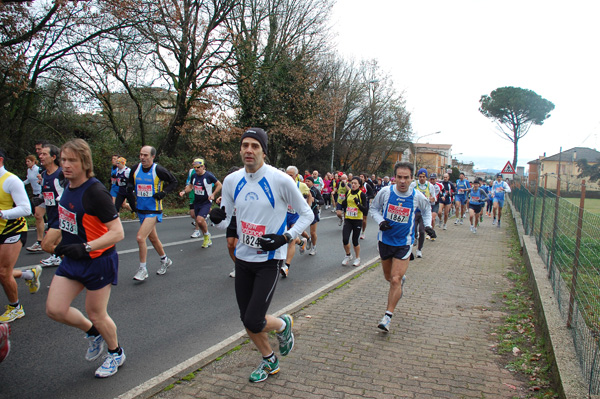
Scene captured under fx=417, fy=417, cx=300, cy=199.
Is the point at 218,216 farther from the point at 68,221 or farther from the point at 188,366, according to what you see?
the point at 188,366

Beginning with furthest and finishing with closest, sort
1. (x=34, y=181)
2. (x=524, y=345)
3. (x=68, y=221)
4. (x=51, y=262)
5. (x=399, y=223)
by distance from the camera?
(x=34, y=181), (x=51, y=262), (x=399, y=223), (x=524, y=345), (x=68, y=221)

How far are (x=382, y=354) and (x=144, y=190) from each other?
4456 millimetres

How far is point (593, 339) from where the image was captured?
329cm

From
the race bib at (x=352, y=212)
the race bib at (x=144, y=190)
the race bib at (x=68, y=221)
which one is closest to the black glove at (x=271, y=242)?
the race bib at (x=68, y=221)

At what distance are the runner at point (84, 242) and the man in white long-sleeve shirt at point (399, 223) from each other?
3141 millimetres

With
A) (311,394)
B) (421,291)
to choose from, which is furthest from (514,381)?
(421,291)

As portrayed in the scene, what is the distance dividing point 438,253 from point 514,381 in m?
7.05

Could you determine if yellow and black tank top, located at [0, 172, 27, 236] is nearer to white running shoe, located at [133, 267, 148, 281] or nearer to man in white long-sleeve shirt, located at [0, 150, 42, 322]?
man in white long-sleeve shirt, located at [0, 150, 42, 322]

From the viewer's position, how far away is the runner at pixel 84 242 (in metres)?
3.33

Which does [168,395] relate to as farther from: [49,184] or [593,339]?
[49,184]

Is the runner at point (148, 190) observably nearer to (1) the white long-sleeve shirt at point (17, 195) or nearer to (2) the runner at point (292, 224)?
(2) the runner at point (292, 224)

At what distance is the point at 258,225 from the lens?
3420 millimetres

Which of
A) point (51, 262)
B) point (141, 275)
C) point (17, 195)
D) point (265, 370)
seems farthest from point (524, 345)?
point (51, 262)

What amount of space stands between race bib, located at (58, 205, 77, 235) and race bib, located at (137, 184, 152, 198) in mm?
3082
